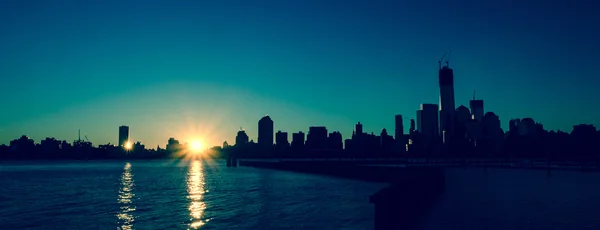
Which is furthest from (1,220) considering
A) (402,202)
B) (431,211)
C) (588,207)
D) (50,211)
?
(588,207)

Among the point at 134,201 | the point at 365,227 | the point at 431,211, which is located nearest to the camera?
the point at 365,227

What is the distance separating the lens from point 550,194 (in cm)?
3738

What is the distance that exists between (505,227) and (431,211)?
6.30m

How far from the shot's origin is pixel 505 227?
2117cm

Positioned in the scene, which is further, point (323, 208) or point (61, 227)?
point (323, 208)

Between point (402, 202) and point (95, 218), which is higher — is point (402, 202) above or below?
above

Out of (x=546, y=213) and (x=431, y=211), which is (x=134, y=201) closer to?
(x=431, y=211)

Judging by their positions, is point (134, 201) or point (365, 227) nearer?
point (365, 227)

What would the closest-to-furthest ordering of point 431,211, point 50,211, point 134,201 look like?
point 431,211
point 50,211
point 134,201

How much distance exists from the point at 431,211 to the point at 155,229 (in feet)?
55.5

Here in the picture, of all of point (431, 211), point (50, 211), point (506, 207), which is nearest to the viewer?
point (431, 211)

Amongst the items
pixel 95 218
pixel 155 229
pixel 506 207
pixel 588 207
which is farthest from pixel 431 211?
pixel 95 218

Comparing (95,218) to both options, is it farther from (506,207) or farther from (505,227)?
(506,207)

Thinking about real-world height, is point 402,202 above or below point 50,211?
above
